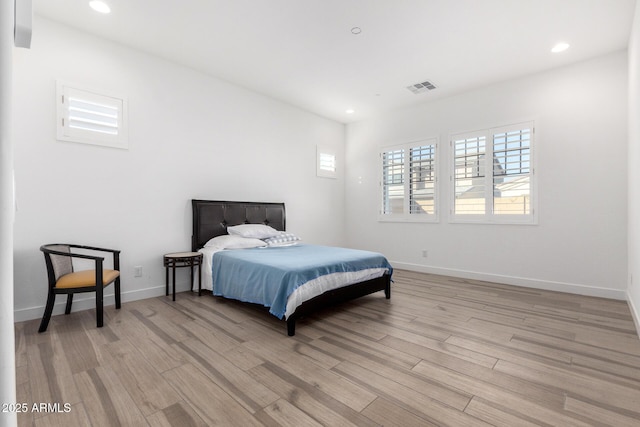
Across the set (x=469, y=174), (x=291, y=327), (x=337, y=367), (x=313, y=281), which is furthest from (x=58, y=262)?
(x=469, y=174)

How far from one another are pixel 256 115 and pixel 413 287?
3.57 meters

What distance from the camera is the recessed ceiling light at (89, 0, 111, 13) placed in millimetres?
2883

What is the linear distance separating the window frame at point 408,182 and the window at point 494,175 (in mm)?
298

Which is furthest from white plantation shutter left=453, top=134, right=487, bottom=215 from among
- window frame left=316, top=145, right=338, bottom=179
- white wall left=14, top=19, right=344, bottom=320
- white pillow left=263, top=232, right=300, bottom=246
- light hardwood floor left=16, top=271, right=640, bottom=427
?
white wall left=14, top=19, right=344, bottom=320

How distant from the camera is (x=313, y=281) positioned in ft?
9.34

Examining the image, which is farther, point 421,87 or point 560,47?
point 421,87

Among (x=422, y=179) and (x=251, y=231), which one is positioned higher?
(x=422, y=179)

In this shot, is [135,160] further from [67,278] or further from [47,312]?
[47,312]

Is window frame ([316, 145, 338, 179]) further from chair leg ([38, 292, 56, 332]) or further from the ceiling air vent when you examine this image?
chair leg ([38, 292, 56, 332])

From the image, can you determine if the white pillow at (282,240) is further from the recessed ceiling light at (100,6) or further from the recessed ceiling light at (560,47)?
the recessed ceiling light at (560,47)

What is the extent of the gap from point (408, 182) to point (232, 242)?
3.31 metres

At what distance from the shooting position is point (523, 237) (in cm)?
437

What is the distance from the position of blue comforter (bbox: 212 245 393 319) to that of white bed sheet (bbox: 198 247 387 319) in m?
0.05

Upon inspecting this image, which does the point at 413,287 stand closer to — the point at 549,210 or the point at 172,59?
the point at 549,210
